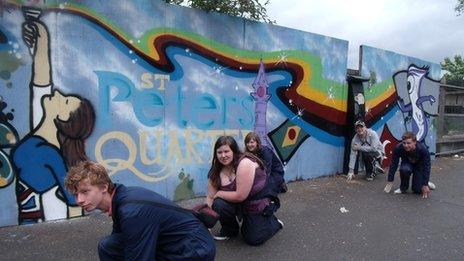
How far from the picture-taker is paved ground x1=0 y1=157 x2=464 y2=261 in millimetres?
4223

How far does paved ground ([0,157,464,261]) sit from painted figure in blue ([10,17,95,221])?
0.79 feet

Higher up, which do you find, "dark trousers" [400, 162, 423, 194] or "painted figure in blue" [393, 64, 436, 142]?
"painted figure in blue" [393, 64, 436, 142]

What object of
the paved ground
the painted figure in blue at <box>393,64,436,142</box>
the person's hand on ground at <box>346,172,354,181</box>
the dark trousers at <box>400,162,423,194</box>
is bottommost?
the paved ground

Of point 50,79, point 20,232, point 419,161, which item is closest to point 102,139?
point 50,79

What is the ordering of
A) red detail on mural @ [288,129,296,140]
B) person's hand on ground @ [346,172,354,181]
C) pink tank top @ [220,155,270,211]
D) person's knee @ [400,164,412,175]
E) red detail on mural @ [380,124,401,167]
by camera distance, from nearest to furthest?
pink tank top @ [220,155,270,211] → person's knee @ [400,164,412,175] → red detail on mural @ [288,129,296,140] → person's hand on ground @ [346,172,354,181] → red detail on mural @ [380,124,401,167]

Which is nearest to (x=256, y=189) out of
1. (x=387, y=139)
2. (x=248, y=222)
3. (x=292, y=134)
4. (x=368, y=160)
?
(x=248, y=222)

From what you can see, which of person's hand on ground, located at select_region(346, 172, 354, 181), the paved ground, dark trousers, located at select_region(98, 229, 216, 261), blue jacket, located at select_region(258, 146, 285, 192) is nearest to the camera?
dark trousers, located at select_region(98, 229, 216, 261)

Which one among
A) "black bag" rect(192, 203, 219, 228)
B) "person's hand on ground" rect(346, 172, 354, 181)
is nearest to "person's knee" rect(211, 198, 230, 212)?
"black bag" rect(192, 203, 219, 228)

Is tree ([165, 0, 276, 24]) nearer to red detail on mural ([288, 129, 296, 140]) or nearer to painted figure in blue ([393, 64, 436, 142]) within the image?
red detail on mural ([288, 129, 296, 140])

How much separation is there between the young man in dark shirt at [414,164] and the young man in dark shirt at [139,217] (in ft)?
16.0

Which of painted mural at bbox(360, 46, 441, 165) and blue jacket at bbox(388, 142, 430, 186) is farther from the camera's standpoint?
painted mural at bbox(360, 46, 441, 165)

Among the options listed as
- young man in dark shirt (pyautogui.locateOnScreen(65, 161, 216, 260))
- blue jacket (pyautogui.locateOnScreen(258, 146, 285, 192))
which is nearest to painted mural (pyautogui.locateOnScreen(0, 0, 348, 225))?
blue jacket (pyautogui.locateOnScreen(258, 146, 285, 192))

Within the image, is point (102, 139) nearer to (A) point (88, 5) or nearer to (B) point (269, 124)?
(A) point (88, 5)

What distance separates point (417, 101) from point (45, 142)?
8321 mm
